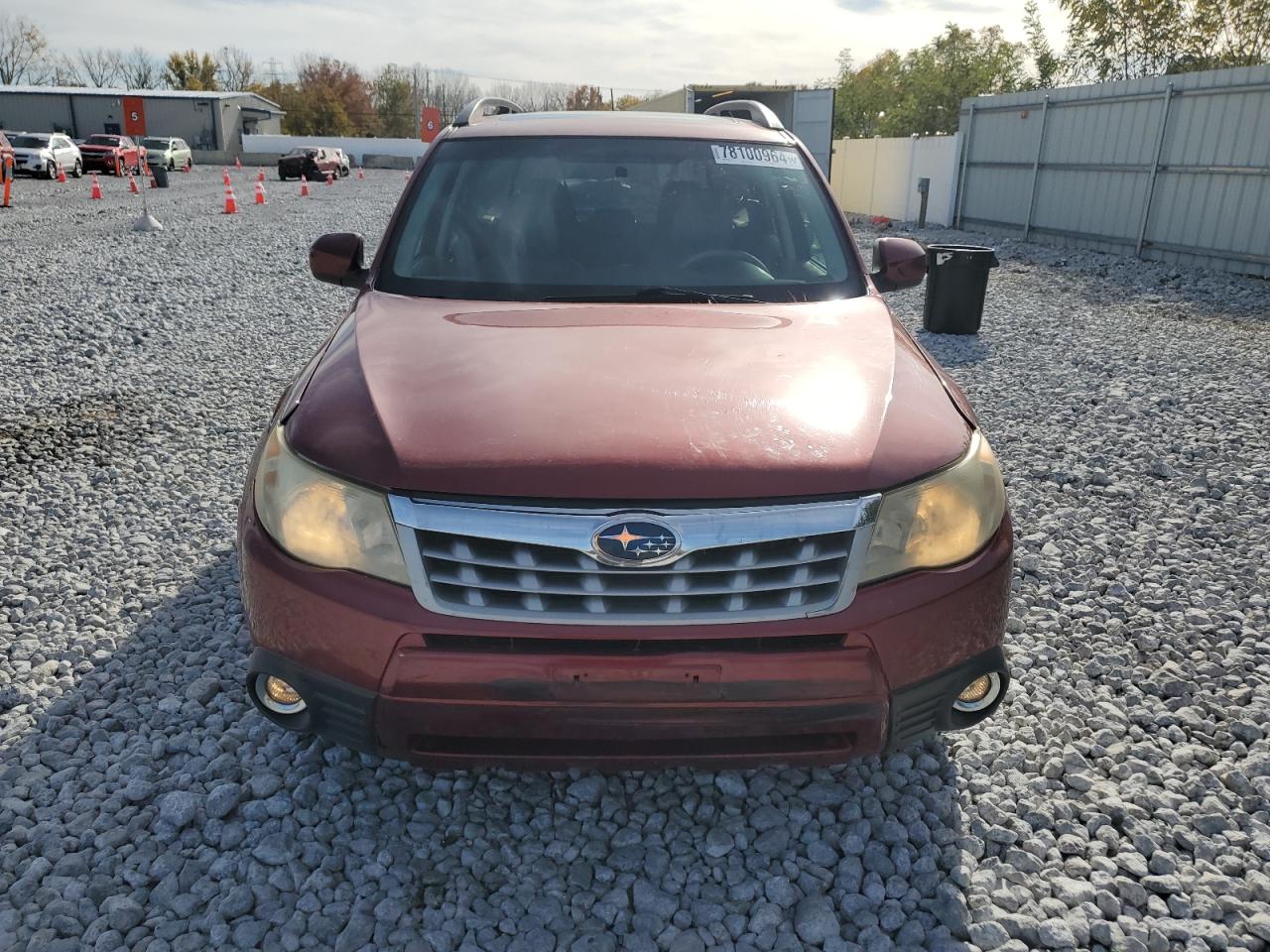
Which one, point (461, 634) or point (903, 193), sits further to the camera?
point (903, 193)

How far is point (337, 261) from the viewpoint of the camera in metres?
3.52

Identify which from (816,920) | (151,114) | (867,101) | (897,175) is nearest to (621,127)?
(816,920)

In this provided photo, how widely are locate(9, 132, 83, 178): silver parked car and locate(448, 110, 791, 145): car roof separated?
33.3 meters

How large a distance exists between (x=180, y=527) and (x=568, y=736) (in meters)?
3.06

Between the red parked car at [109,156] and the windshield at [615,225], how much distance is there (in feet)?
122

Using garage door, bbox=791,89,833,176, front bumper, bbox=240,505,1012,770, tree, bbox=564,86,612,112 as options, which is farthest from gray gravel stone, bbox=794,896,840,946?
tree, bbox=564,86,612,112

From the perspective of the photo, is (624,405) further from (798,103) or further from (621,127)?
(798,103)

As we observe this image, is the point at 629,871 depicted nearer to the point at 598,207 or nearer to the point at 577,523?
the point at 577,523

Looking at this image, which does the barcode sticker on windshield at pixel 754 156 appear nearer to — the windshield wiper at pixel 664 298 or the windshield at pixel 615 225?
the windshield at pixel 615 225

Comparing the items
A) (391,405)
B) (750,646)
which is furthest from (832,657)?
(391,405)

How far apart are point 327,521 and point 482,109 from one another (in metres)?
3.00

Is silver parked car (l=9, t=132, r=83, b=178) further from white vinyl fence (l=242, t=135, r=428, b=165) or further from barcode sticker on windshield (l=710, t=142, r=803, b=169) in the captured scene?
barcode sticker on windshield (l=710, t=142, r=803, b=169)

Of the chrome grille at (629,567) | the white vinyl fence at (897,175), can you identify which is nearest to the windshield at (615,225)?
the chrome grille at (629,567)

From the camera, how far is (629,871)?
2.35m
